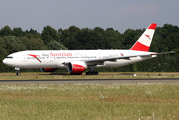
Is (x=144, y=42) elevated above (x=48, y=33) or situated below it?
below

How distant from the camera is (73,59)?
48.9 meters

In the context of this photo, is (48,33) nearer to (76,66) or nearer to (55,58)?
(55,58)

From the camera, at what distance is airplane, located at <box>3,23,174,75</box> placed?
46250 millimetres

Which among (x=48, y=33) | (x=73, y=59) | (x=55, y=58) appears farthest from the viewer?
(x=48, y=33)

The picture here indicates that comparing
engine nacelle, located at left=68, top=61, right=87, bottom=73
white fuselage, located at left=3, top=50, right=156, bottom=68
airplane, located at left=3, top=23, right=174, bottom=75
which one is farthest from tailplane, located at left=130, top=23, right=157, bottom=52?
engine nacelle, located at left=68, top=61, right=87, bottom=73

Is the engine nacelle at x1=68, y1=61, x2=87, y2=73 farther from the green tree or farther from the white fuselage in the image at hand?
the green tree

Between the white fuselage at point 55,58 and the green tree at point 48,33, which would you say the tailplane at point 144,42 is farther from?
the green tree at point 48,33

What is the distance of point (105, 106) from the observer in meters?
14.9

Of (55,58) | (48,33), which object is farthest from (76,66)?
(48,33)

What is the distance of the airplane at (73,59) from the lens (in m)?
46.2

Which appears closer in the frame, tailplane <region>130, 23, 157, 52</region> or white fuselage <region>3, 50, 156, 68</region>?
white fuselage <region>3, 50, 156, 68</region>

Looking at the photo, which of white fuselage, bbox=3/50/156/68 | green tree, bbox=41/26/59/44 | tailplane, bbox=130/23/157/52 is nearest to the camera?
white fuselage, bbox=3/50/156/68

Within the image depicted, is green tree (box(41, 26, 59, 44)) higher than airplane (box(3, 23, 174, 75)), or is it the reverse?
green tree (box(41, 26, 59, 44))

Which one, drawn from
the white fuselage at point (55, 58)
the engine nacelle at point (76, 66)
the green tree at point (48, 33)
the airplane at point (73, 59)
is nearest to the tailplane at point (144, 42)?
the airplane at point (73, 59)
